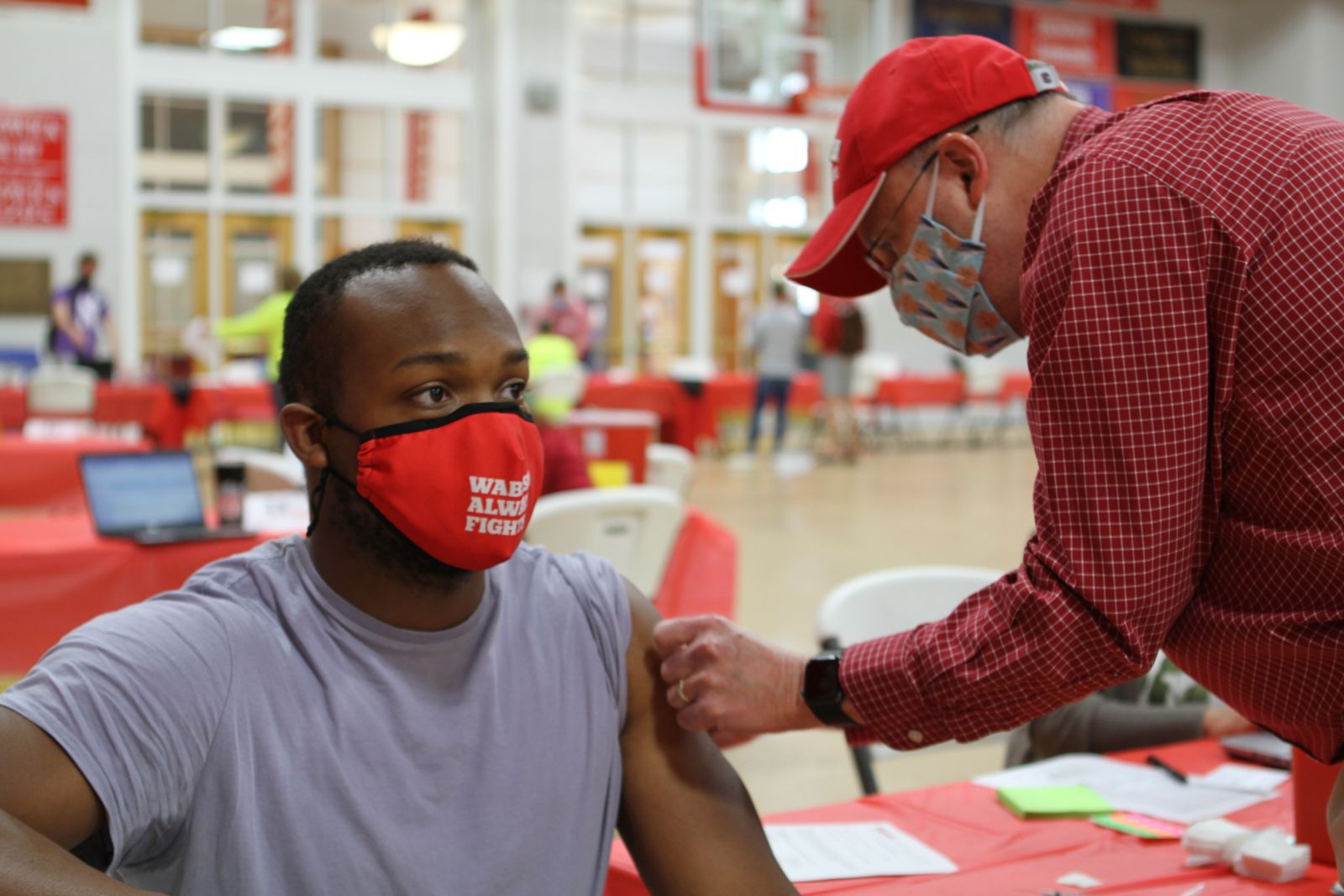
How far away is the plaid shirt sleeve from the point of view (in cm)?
115

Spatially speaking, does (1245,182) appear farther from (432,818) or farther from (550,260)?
(550,260)

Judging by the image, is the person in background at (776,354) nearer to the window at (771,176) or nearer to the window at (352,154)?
the window at (771,176)

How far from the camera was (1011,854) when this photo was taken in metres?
1.61

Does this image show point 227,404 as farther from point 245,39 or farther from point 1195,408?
point 1195,408

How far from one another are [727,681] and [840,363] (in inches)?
414

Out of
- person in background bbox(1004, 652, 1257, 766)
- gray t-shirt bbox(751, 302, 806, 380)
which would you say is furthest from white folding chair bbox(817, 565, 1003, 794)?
gray t-shirt bbox(751, 302, 806, 380)

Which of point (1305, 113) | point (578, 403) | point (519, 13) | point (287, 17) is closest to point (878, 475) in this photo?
point (578, 403)

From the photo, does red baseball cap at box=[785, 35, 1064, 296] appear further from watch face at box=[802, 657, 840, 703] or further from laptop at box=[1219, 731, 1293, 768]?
laptop at box=[1219, 731, 1293, 768]

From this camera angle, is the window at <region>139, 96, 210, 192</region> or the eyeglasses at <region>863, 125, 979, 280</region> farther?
the window at <region>139, 96, 210, 192</region>

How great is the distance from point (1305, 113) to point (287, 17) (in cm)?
1440

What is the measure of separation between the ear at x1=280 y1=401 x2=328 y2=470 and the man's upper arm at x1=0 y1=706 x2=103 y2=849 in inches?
14.8

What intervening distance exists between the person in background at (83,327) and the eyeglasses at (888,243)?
1087cm

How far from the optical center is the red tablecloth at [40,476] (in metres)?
5.69

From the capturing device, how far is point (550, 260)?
47.8 ft
